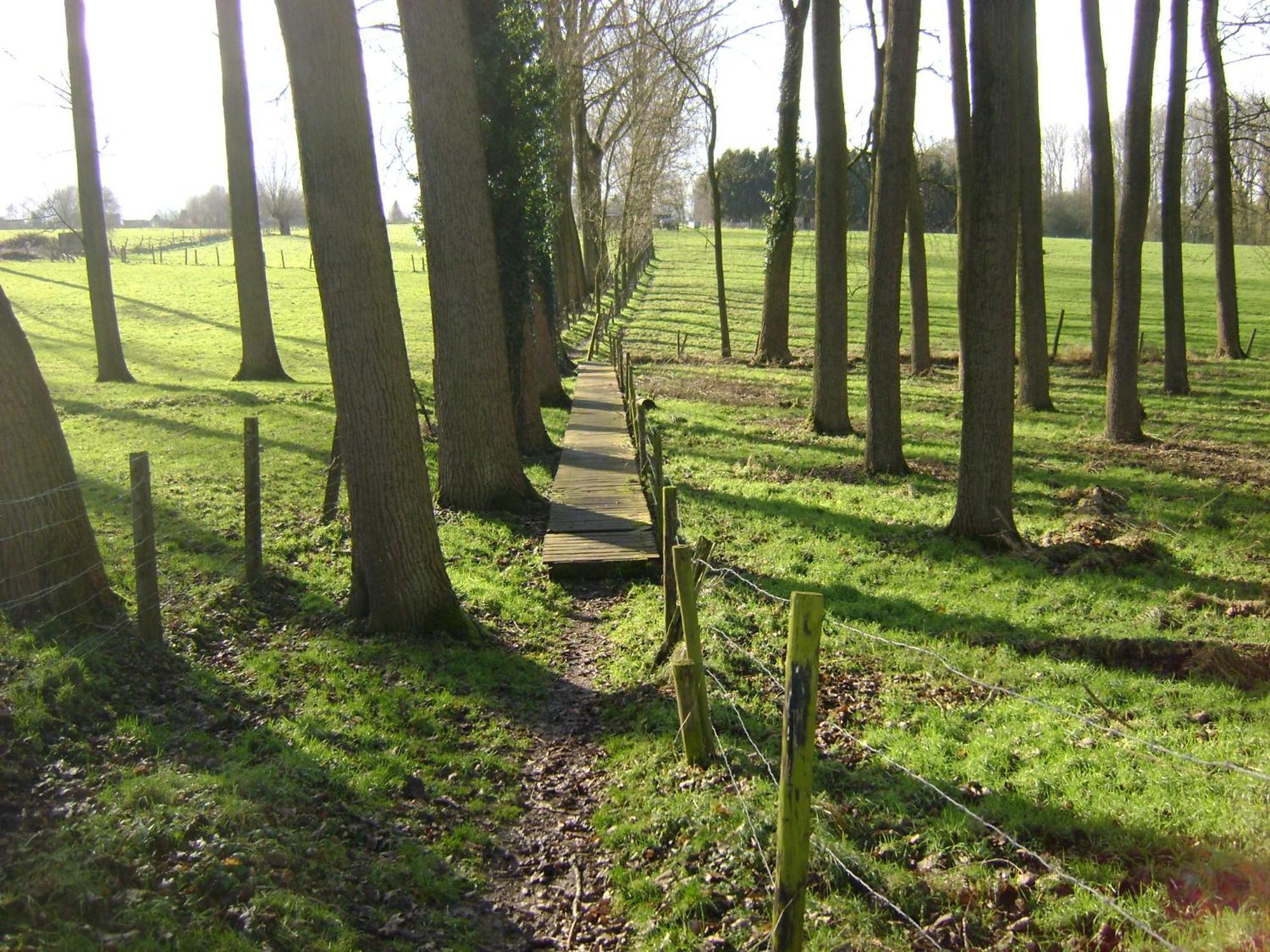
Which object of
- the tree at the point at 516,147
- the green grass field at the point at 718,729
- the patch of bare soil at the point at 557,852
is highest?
the tree at the point at 516,147

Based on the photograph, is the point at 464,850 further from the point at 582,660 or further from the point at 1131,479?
the point at 1131,479

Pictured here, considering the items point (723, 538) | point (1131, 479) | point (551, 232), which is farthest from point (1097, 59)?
point (723, 538)

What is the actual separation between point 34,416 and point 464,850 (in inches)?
176

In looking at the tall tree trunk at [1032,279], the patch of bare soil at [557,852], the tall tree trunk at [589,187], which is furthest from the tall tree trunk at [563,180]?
the patch of bare soil at [557,852]

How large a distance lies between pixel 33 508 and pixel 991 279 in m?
8.78

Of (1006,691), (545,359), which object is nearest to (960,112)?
(545,359)

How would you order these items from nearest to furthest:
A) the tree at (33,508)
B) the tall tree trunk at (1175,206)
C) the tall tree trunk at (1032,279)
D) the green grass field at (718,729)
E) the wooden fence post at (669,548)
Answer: the green grass field at (718,729) < the tree at (33,508) < the wooden fence post at (669,548) < the tall tree trunk at (1032,279) < the tall tree trunk at (1175,206)

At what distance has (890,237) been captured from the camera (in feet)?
43.5

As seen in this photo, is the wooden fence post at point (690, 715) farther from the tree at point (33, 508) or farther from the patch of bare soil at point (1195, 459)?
the patch of bare soil at point (1195, 459)

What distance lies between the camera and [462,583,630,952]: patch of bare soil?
4.76 metres

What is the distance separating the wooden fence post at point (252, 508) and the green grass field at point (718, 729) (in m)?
0.26

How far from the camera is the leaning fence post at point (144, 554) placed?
23.3 ft

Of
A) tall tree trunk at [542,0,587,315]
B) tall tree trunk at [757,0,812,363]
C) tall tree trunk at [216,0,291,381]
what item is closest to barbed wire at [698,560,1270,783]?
tall tree trunk at [542,0,587,315]

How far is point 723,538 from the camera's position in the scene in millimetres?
10906
